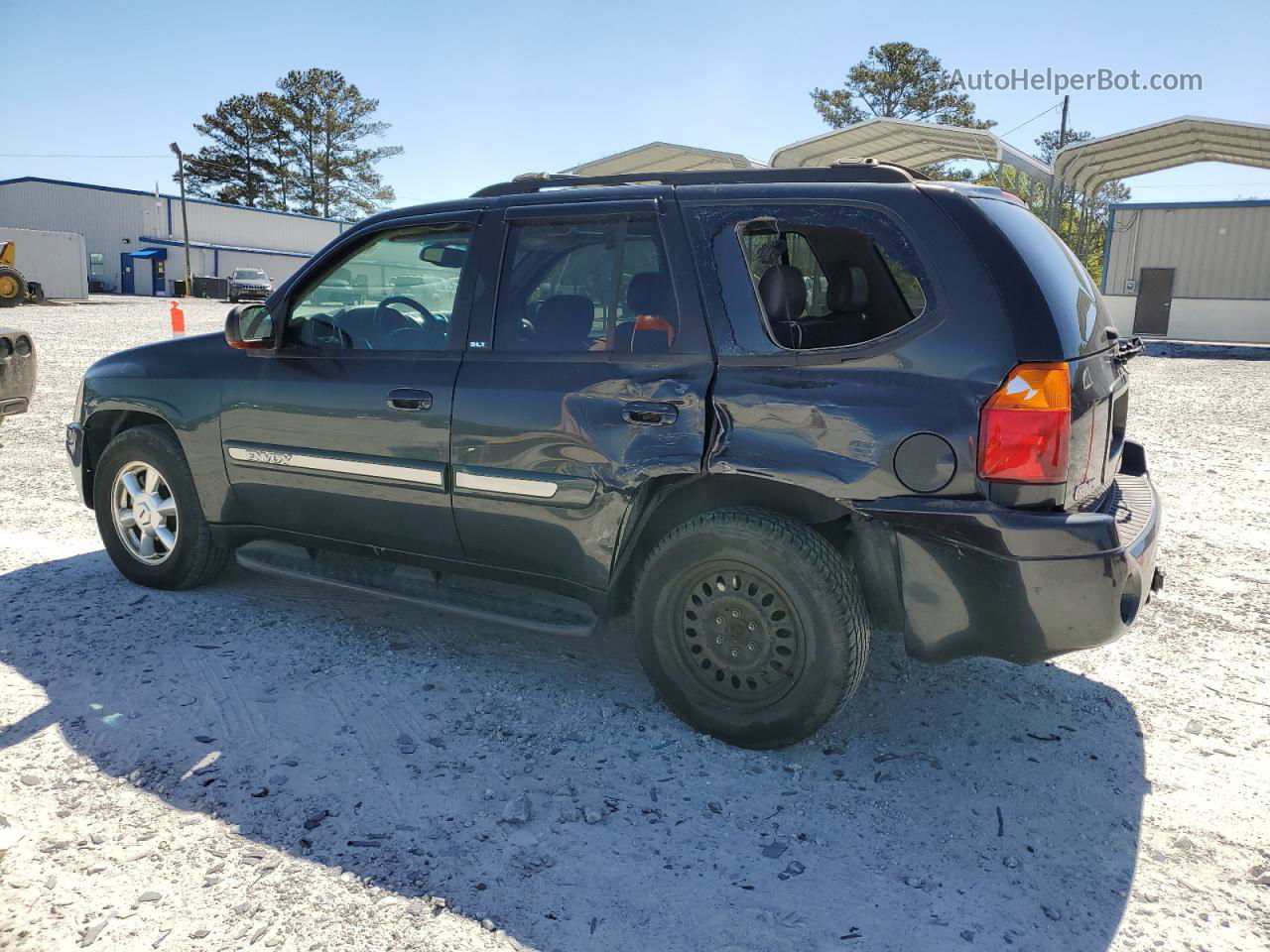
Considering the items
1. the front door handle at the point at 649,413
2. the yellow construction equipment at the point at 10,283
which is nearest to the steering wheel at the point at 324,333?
the front door handle at the point at 649,413

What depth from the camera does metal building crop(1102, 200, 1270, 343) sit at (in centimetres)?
2744

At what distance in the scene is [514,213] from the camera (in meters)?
3.79

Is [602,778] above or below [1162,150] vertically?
below

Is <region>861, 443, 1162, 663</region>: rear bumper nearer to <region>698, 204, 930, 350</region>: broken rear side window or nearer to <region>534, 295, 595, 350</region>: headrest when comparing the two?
<region>698, 204, 930, 350</region>: broken rear side window

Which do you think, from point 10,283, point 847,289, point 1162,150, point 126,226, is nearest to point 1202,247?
point 1162,150

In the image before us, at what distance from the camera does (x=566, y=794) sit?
3.02 m

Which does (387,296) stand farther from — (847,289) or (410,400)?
(847,289)

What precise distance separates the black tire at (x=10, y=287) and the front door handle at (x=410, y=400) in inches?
1303

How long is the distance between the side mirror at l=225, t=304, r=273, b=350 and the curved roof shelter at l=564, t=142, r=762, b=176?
19899mm

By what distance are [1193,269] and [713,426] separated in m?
30.0

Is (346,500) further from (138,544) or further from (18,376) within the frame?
(18,376)

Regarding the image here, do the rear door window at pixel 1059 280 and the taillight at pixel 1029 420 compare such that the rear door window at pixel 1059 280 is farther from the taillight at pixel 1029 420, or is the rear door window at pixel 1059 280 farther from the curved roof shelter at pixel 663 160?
the curved roof shelter at pixel 663 160

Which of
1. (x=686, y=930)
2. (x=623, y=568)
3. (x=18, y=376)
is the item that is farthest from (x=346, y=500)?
(x=18, y=376)

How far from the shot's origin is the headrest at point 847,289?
12.8ft
